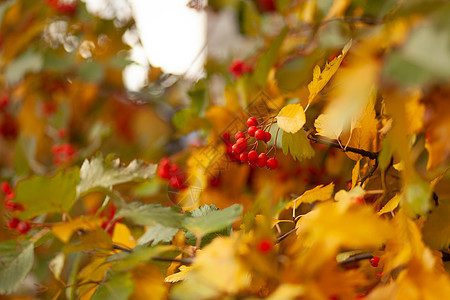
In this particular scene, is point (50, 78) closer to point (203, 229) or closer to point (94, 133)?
point (94, 133)

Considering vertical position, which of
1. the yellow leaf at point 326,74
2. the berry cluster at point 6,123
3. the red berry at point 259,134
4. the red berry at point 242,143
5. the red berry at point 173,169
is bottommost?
the berry cluster at point 6,123

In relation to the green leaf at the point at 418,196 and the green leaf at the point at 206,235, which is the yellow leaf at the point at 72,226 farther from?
the green leaf at the point at 418,196

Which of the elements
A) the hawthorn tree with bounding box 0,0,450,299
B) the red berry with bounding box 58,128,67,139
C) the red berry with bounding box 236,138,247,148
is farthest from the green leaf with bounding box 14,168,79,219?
the red berry with bounding box 58,128,67,139

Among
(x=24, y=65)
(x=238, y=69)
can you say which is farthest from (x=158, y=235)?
(x=24, y=65)

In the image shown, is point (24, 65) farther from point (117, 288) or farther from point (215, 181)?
point (117, 288)

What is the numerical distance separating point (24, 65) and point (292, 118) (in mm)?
879

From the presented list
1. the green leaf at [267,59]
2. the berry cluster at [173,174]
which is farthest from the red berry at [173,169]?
the green leaf at [267,59]

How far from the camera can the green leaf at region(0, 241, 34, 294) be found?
0.51m

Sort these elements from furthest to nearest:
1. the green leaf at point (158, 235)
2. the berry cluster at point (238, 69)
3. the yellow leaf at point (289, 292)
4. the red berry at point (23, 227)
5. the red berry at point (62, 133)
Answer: the red berry at point (62, 133)
the berry cluster at point (238, 69)
the red berry at point (23, 227)
the green leaf at point (158, 235)
the yellow leaf at point (289, 292)

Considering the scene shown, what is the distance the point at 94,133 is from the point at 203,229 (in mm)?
780

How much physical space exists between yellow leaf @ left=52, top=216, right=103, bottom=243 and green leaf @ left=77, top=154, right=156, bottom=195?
0.04 m

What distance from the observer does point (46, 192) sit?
493mm

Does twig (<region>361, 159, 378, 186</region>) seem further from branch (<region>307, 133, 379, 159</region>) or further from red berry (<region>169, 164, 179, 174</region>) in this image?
red berry (<region>169, 164, 179, 174</region>)

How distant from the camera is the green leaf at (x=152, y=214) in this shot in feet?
1.57
